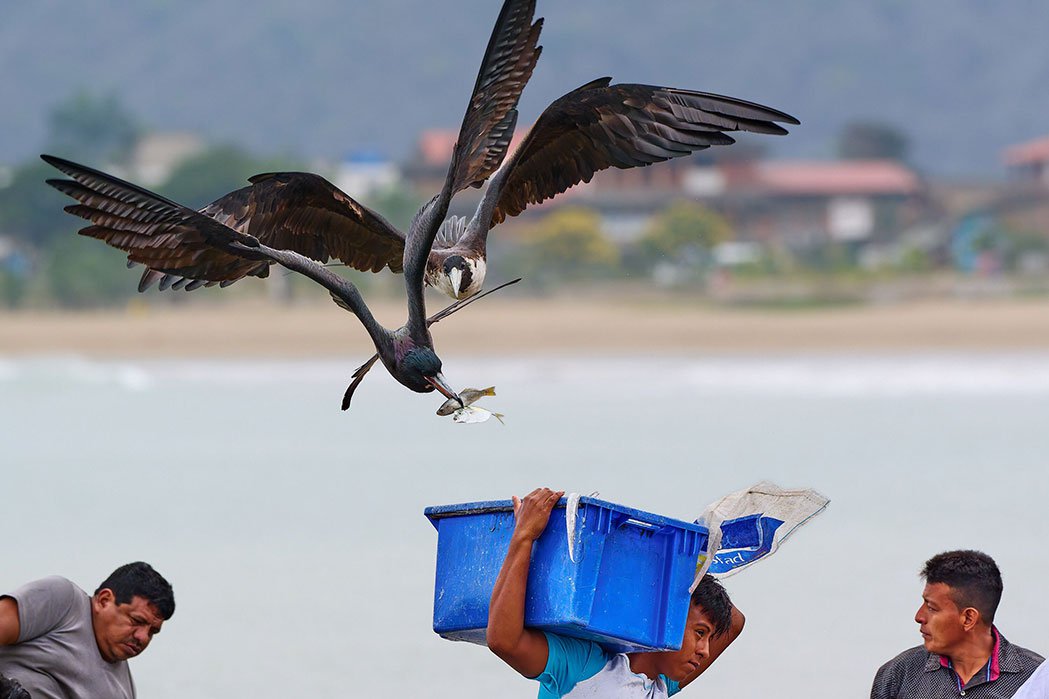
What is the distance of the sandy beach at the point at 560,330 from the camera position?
136 feet

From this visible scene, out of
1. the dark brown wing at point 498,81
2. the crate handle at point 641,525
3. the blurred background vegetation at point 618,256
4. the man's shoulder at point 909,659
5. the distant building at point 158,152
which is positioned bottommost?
the man's shoulder at point 909,659

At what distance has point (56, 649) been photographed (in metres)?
4.50

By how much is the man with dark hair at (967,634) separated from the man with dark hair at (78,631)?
76.2 inches

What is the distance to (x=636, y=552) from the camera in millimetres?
4129

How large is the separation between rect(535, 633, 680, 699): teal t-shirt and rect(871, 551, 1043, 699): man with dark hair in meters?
0.80

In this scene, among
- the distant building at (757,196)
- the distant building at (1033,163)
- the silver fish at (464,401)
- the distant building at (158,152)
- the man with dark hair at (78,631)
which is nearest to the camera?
the man with dark hair at (78,631)

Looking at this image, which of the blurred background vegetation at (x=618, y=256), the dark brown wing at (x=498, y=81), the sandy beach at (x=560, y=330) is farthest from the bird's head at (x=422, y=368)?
the blurred background vegetation at (x=618, y=256)

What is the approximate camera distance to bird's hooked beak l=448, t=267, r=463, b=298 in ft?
18.4

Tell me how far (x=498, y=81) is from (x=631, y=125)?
1.85ft

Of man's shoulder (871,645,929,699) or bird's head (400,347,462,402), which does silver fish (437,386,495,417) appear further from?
man's shoulder (871,645,929,699)

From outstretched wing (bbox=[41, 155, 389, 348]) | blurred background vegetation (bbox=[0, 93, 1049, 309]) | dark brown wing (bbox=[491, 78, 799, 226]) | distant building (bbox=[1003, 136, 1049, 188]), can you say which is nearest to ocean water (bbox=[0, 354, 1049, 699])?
dark brown wing (bbox=[491, 78, 799, 226])

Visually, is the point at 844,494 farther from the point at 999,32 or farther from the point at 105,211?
the point at 999,32

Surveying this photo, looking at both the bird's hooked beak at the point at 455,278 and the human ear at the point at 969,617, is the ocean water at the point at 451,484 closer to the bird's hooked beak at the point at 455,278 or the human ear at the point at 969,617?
the bird's hooked beak at the point at 455,278

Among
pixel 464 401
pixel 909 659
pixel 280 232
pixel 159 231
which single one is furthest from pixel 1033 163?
pixel 909 659
